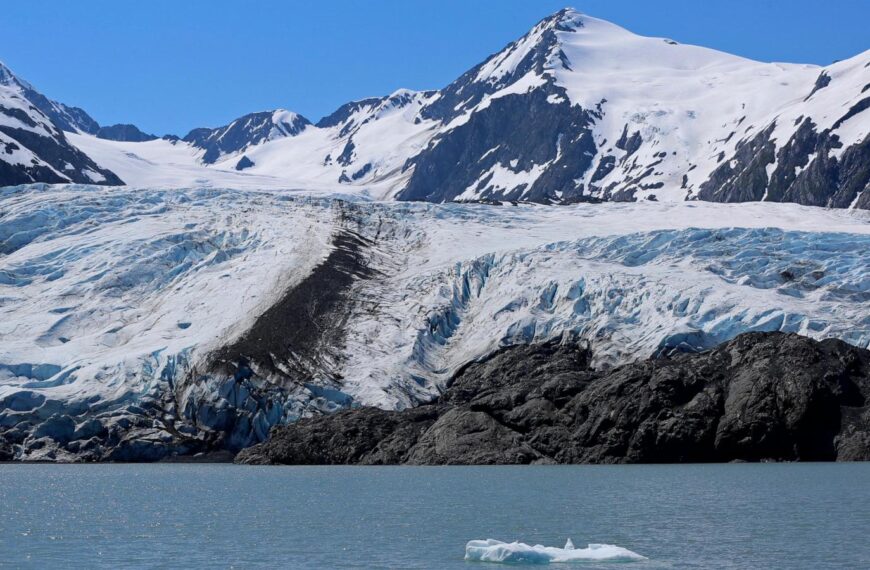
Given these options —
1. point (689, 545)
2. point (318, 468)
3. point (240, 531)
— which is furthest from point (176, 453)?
point (689, 545)

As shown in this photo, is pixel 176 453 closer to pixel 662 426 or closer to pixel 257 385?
pixel 257 385

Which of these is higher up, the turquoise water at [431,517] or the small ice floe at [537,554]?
the small ice floe at [537,554]

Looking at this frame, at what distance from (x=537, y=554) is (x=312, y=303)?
215 ft

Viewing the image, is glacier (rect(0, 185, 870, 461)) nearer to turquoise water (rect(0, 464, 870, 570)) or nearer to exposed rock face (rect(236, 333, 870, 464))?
exposed rock face (rect(236, 333, 870, 464))

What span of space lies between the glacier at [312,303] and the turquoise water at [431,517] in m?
17.3

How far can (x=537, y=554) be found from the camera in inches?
1128

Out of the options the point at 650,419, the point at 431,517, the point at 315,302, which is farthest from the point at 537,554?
the point at 315,302

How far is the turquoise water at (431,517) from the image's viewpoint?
1194 inches

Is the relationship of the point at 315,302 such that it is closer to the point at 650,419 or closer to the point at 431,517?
the point at 650,419

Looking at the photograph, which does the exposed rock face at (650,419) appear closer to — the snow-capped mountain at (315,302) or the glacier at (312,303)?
the glacier at (312,303)

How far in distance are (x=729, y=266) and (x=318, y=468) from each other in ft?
132

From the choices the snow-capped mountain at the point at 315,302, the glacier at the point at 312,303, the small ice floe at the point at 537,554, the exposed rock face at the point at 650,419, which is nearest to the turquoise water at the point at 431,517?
the small ice floe at the point at 537,554

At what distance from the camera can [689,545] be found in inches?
1246

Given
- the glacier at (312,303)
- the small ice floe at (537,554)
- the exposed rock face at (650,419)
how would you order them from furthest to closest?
the glacier at (312,303), the exposed rock face at (650,419), the small ice floe at (537,554)
